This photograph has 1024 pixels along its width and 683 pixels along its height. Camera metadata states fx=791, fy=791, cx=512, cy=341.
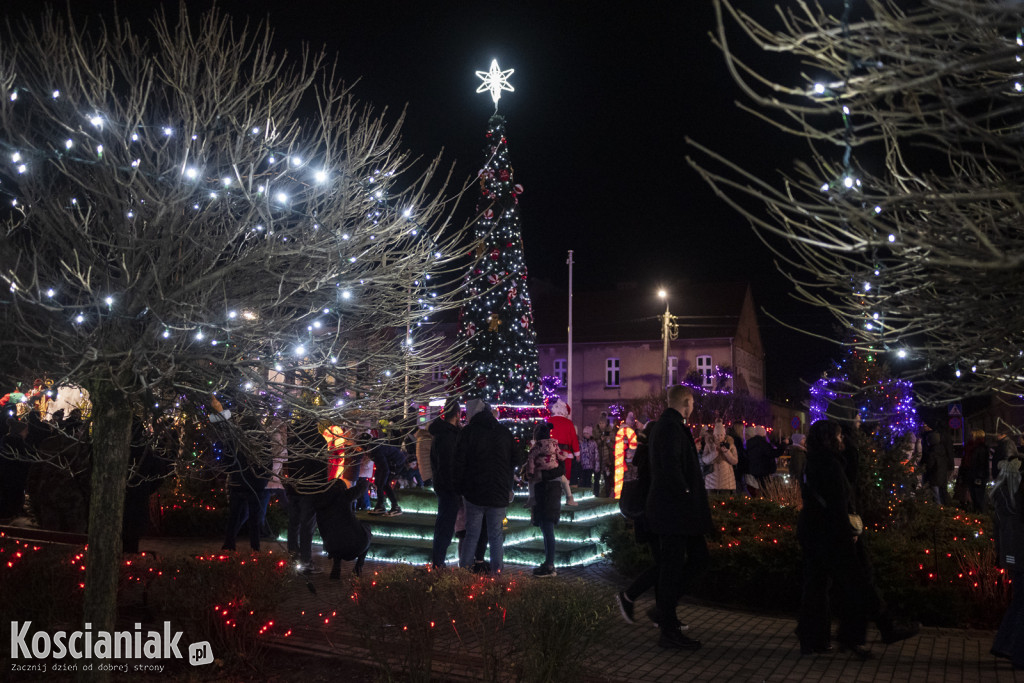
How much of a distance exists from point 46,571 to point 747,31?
648 cm

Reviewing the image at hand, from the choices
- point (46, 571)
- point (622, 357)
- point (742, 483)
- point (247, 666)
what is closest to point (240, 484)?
point (46, 571)

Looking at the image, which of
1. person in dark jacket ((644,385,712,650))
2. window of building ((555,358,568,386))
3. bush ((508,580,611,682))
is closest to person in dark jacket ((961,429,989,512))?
person in dark jacket ((644,385,712,650))

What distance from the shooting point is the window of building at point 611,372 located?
48750 millimetres

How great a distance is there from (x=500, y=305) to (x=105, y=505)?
1598 cm

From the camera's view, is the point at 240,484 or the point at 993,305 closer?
the point at 993,305

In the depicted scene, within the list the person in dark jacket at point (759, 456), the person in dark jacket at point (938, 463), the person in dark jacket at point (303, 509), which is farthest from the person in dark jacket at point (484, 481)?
the person in dark jacket at point (938, 463)

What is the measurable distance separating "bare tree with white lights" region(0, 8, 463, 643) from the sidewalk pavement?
164 cm

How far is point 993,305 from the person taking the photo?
10.4ft

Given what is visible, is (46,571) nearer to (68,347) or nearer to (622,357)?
(68,347)

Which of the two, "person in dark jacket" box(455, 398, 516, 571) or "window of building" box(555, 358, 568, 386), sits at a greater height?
"window of building" box(555, 358, 568, 386)

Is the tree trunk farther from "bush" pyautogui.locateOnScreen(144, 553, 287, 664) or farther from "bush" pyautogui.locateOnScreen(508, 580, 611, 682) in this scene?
"bush" pyautogui.locateOnScreen(508, 580, 611, 682)

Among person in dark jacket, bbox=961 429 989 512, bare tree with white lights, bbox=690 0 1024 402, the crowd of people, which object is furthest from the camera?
person in dark jacket, bbox=961 429 989 512

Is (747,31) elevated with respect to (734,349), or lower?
lower

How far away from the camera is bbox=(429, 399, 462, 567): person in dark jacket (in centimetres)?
915
